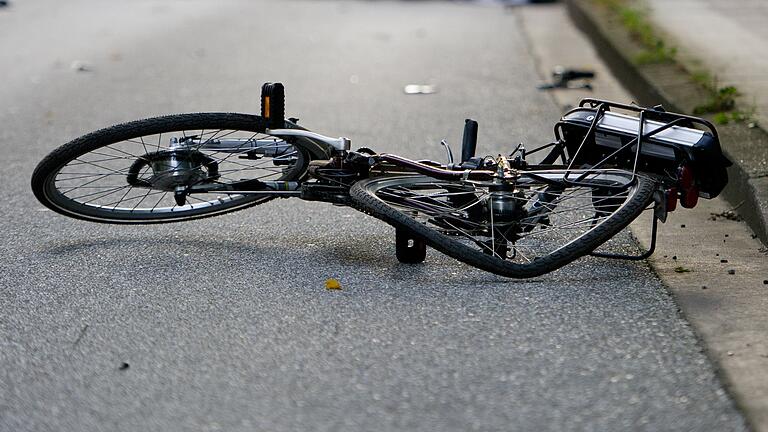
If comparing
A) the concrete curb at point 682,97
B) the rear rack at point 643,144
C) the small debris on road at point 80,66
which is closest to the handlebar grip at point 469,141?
the rear rack at point 643,144

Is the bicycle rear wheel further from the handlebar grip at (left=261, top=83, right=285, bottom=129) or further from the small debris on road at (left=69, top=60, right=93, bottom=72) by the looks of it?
the small debris on road at (left=69, top=60, right=93, bottom=72)

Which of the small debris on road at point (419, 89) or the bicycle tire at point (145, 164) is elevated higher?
the bicycle tire at point (145, 164)

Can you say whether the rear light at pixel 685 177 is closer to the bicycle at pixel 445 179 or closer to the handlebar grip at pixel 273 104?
the bicycle at pixel 445 179

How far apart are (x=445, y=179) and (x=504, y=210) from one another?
0.91 feet

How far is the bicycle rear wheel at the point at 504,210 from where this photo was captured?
4.43 meters

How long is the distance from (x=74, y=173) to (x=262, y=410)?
2576mm

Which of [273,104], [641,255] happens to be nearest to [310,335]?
[273,104]

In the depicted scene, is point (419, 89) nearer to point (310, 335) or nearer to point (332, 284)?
point (332, 284)

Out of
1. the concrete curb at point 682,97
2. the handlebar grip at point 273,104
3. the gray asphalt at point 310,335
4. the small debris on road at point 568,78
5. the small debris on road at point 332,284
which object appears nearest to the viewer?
the gray asphalt at point 310,335

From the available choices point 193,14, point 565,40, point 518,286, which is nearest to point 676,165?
point 518,286

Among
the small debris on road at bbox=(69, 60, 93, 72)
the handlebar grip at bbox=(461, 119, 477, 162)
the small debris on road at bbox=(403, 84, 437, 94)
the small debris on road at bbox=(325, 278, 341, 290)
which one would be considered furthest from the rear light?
the small debris on road at bbox=(69, 60, 93, 72)

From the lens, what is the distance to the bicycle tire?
511 cm

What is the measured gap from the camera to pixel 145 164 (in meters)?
5.25

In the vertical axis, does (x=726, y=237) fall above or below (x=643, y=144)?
below
